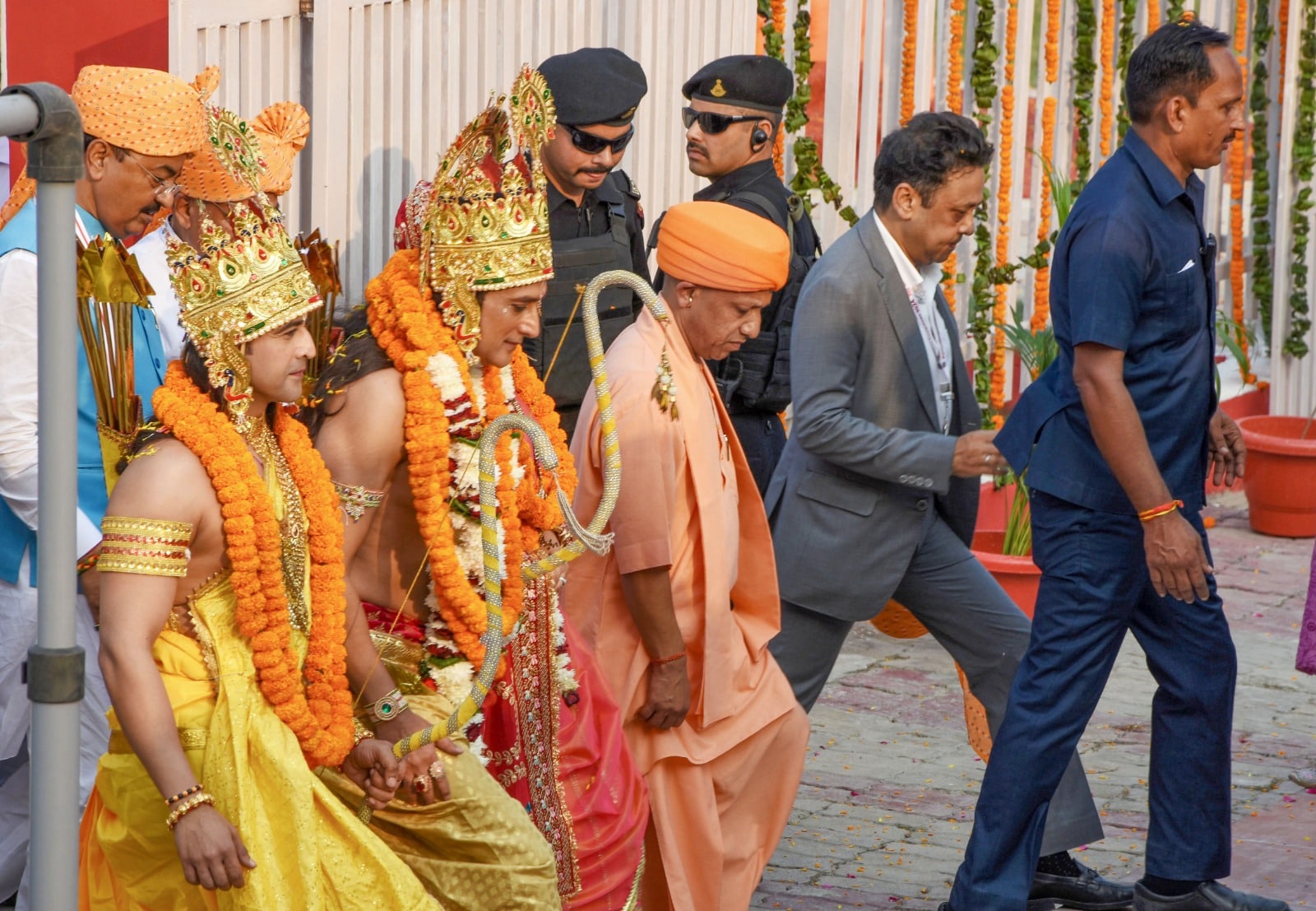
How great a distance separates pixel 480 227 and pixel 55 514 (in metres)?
1.53

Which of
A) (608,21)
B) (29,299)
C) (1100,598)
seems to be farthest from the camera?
(608,21)

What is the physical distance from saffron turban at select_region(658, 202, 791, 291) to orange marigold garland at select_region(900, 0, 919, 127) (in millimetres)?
4207

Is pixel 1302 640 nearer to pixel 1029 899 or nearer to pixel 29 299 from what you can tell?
pixel 1029 899

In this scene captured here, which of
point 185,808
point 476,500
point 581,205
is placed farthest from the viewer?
point 581,205

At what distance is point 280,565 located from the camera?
324 cm

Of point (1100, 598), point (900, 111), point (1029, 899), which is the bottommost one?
point (1029, 899)

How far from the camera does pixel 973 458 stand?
14.7ft

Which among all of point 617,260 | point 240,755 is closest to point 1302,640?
point 617,260

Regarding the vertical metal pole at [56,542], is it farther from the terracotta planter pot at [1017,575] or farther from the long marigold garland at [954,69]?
the long marigold garland at [954,69]

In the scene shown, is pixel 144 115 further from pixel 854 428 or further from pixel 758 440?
pixel 758 440

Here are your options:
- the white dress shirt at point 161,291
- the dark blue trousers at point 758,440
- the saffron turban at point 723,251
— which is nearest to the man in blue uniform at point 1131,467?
the saffron turban at point 723,251

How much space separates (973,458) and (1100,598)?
45cm

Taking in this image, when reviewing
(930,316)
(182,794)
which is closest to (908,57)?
(930,316)

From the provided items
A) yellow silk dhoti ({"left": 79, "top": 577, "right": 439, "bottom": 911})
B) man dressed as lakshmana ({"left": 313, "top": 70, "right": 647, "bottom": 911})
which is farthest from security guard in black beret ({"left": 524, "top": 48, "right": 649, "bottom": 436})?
yellow silk dhoti ({"left": 79, "top": 577, "right": 439, "bottom": 911})
